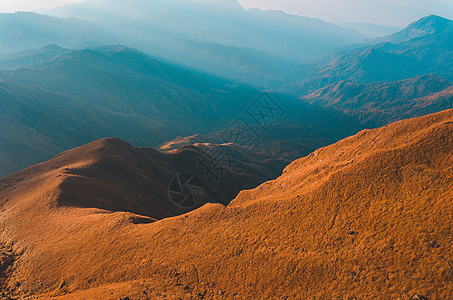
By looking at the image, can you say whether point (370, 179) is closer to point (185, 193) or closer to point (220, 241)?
point (220, 241)

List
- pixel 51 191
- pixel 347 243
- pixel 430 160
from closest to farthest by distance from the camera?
pixel 347 243
pixel 430 160
pixel 51 191

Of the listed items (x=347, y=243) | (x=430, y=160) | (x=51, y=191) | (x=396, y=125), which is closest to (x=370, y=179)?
(x=430, y=160)

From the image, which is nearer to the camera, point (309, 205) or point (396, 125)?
point (309, 205)

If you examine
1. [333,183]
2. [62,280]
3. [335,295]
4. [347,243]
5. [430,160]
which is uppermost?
[430,160]

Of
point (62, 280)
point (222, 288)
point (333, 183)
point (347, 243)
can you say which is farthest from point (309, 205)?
point (62, 280)

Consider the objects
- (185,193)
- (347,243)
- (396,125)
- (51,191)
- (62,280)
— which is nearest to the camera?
(347,243)

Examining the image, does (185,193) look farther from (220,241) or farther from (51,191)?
(220,241)

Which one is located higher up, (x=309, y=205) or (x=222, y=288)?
(x=309, y=205)
